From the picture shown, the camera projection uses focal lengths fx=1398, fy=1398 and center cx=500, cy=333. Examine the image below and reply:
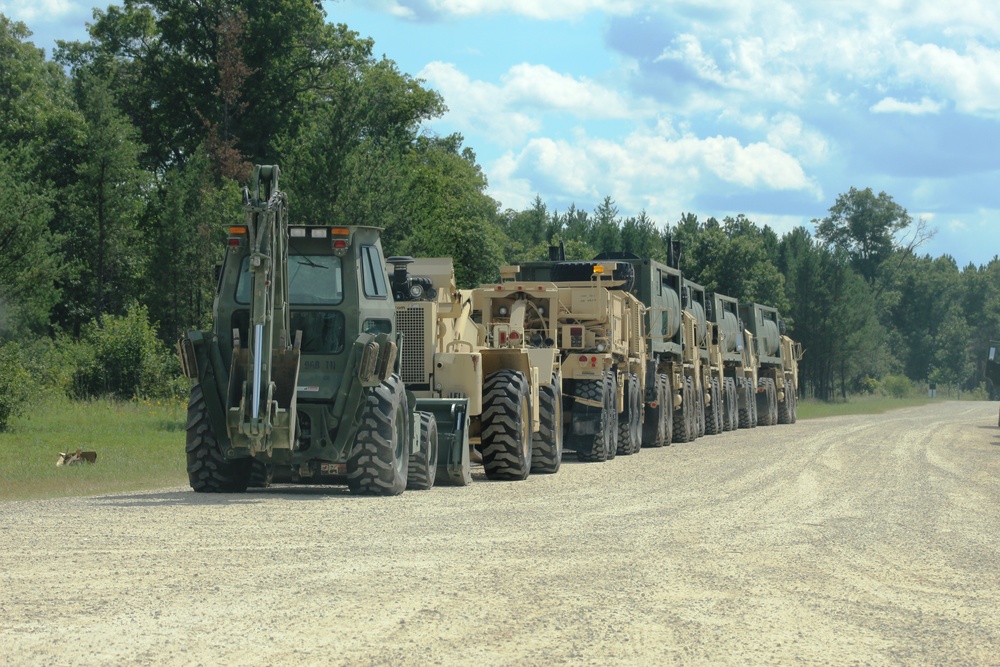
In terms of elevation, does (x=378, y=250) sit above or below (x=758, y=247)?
below

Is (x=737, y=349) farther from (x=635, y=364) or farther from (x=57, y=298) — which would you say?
(x=57, y=298)

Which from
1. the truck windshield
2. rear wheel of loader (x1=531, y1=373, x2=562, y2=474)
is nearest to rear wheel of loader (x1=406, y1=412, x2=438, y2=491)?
the truck windshield

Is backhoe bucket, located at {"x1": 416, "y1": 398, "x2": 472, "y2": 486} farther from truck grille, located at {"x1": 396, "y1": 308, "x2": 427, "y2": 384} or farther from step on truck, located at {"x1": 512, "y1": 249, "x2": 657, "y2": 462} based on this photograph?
step on truck, located at {"x1": 512, "y1": 249, "x2": 657, "y2": 462}

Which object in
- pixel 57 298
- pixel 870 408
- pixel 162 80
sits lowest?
pixel 870 408

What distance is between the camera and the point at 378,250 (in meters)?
16.6

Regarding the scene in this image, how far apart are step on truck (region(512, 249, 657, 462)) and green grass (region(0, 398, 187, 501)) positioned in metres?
7.22

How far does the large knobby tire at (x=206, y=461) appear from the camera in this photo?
15969mm

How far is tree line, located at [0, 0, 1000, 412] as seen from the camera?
38.9 meters

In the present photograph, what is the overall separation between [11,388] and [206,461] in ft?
52.3

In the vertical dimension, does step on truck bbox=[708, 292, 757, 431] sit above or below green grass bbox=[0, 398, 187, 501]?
above

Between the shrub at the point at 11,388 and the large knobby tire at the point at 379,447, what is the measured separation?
16.7 meters

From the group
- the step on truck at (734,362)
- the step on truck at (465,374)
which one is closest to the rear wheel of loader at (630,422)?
the step on truck at (465,374)

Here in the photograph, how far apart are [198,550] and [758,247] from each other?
79128 mm

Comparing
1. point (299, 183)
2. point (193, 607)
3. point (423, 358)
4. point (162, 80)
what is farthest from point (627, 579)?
point (162, 80)
